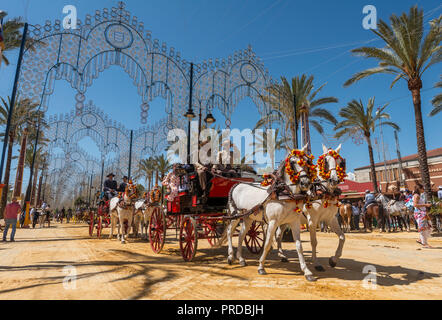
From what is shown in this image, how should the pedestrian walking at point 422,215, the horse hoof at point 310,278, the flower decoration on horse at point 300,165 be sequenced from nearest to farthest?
1. the horse hoof at point 310,278
2. the flower decoration on horse at point 300,165
3. the pedestrian walking at point 422,215

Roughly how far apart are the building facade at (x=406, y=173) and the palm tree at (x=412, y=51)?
1648 centimetres

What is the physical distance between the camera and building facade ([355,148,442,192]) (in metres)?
34.3

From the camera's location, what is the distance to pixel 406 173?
39.0 metres

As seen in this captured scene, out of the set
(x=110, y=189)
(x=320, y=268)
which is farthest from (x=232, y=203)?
(x=110, y=189)

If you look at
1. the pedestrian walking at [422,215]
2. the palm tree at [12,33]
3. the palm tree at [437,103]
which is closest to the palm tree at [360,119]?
the palm tree at [437,103]

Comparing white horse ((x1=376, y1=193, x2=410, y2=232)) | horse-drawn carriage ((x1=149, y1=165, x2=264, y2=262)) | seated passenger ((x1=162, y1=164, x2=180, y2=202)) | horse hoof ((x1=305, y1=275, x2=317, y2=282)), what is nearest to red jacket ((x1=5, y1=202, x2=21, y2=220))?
horse-drawn carriage ((x1=149, y1=165, x2=264, y2=262))

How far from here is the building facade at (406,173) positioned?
113ft

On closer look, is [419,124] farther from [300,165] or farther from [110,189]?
[110,189]

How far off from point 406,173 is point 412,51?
3008cm

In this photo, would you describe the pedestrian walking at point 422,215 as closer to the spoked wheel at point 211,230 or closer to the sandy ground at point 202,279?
the sandy ground at point 202,279

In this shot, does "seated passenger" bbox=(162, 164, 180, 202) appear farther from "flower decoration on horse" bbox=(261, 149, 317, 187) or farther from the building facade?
the building facade

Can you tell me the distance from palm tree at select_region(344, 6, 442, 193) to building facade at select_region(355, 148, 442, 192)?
16480 mm

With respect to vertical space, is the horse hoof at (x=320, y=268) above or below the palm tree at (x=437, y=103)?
below
